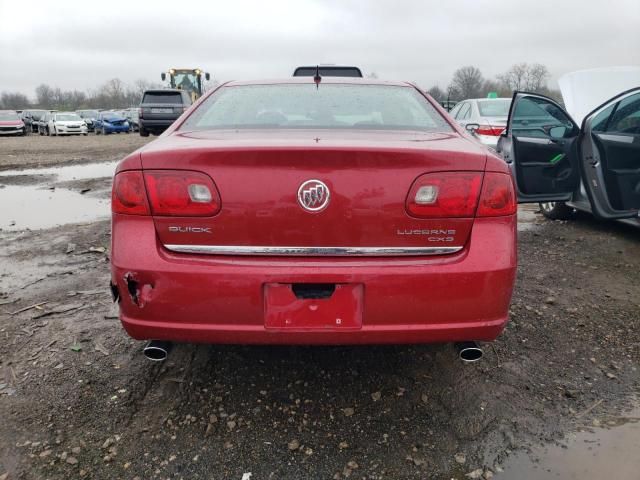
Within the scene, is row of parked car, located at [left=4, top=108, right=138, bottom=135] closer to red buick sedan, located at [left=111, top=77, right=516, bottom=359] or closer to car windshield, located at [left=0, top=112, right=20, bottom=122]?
car windshield, located at [left=0, top=112, right=20, bottom=122]

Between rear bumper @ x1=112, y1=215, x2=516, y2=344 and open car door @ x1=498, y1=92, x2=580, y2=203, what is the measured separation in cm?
351

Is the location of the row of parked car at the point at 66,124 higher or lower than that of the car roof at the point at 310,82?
lower

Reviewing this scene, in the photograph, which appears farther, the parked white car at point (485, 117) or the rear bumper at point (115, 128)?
the rear bumper at point (115, 128)

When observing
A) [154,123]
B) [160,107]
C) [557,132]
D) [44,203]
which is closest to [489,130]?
[557,132]

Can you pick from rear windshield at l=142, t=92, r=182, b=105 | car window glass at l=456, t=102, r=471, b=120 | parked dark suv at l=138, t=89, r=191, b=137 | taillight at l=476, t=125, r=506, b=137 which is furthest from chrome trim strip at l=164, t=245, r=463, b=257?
rear windshield at l=142, t=92, r=182, b=105

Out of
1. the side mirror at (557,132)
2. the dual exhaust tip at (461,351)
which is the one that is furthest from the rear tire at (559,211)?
the dual exhaust tip at (461,351)

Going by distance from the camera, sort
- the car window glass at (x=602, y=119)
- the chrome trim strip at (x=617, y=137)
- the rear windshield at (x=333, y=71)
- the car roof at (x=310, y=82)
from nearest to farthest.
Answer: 1. the car roof at (x=310, y=82)
2. the chrome trim strip at (x=617, y=137)
3. the car window glass at (x=602, y=119)
4. the rear windshield at (x=333, y=71)

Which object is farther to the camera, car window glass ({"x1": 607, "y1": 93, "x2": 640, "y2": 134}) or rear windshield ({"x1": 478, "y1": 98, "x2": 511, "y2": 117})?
rear windshield ({"x1": 478, "y1": 98, "x2": 511, "y2": 117})

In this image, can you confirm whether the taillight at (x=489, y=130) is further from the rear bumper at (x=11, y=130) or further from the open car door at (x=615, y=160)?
the rear bumper at (x=11, y=130)

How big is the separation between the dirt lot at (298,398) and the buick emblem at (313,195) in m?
0.99

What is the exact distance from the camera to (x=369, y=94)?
3008 millimetres

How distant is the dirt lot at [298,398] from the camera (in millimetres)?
2088

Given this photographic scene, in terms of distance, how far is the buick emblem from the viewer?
1.98 meters

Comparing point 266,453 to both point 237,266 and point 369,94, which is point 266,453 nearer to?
point 237,266
